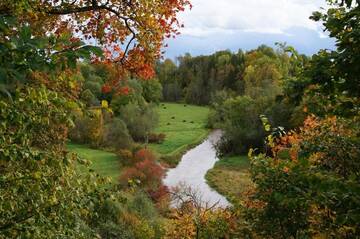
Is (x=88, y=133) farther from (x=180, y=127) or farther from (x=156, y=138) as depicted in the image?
(x=180, y=127)

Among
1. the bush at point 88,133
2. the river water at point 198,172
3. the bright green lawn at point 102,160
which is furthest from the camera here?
the bush at point 88,133

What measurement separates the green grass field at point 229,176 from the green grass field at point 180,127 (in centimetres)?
836

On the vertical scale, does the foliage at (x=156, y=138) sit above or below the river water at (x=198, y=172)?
above

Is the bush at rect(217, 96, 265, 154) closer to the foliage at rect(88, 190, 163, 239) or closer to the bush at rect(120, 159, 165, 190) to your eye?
the bush at rect(120, 159, 165, 190)

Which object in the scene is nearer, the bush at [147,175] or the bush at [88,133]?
the bush at [147,175]

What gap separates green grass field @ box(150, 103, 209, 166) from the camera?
71688 millimetres

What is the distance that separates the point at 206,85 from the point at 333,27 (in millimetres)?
124084

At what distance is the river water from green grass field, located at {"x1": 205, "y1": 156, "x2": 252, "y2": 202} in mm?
860

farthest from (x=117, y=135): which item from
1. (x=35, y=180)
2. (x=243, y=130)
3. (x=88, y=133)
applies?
(x=35, y=180)

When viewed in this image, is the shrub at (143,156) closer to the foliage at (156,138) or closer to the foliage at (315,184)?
the foliage at (156,138)

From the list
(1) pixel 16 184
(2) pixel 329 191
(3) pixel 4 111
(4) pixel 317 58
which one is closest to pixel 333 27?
(4) pixel 317 58

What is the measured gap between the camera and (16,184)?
6023 millimetres

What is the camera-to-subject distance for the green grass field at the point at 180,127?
235ft

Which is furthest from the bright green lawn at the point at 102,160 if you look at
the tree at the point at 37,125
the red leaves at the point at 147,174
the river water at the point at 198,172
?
the tree at the point at 37,125
